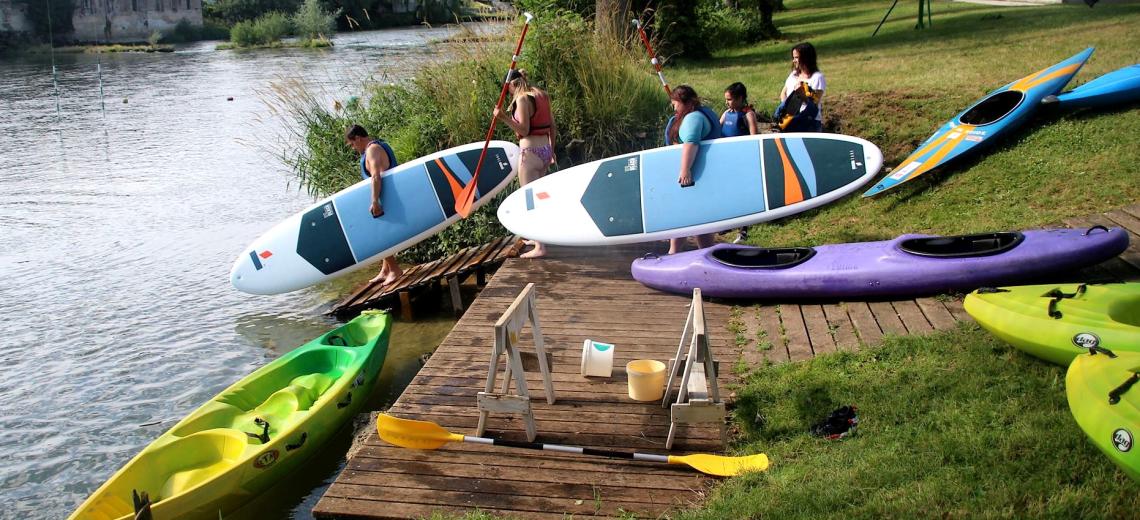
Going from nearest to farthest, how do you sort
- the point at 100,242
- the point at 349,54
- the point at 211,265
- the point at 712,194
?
the point at 712,194
the point at 211,265
the point at 100,242
the point at 349,54

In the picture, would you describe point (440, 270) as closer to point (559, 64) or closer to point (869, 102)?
point (559, 64)

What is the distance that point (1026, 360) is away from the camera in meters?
5.12

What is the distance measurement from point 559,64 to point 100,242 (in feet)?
24.1

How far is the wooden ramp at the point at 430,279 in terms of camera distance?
29.7ft

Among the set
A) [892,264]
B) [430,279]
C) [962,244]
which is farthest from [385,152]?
[962,244]

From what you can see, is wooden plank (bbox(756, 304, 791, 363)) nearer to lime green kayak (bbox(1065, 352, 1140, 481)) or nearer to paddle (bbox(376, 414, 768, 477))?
paddle (bbox(376, 414, 768, 477))

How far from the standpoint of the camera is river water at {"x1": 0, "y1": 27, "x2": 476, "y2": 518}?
6891mm

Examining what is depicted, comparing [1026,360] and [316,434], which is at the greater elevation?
[1026,360]

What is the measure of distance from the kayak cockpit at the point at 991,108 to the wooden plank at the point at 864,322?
361 centimetres

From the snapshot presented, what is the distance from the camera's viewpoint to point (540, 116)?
845 centimetres

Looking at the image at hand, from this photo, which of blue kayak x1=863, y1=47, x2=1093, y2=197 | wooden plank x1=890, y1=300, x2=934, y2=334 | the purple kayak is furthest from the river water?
blue kayak x1=863, y1=47, x2=1093, y2=197

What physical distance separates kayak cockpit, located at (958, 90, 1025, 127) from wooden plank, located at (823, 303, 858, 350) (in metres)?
3.70

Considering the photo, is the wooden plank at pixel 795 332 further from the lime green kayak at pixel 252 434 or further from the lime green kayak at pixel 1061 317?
the lime green kayak at pixel 252 434

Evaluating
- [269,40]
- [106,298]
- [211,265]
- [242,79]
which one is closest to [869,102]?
[211,265]
